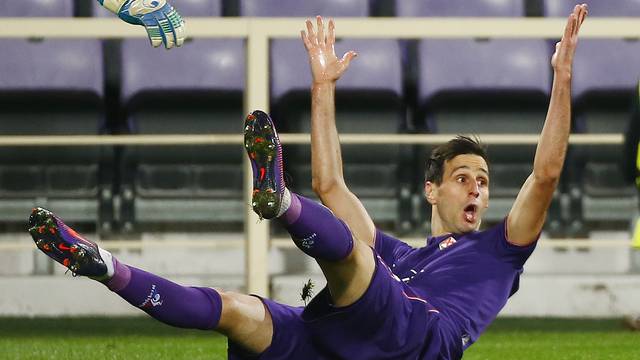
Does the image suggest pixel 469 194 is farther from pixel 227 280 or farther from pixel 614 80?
pixel 614 80

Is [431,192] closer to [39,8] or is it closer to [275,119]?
[275,119]

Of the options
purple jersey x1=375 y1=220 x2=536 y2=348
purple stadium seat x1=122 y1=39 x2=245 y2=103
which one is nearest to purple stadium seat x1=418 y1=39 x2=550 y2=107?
purple stadium seat x1=122 y1=39 x2=245 y2=103

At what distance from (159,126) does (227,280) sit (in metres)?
1.14

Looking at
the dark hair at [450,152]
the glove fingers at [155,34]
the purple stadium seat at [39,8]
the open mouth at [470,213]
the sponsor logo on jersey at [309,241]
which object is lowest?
the open mouth at [470,213]

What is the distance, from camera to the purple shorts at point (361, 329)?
253cm

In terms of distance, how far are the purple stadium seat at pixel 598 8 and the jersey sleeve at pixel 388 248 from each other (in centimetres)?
485

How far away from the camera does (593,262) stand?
733 cm

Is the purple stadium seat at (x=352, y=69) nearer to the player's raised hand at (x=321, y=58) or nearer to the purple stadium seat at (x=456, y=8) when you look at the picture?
the purple stadium seat at (x=456, y=8)

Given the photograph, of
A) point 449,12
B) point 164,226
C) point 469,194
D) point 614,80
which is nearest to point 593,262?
point 614,80

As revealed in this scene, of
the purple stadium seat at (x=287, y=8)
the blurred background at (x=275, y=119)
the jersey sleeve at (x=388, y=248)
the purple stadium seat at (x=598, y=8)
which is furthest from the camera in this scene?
the purple stadium seat at (x=598, y=8)

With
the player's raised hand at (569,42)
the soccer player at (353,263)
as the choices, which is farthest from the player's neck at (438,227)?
the player's raised hand at (569,42)

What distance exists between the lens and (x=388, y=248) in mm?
3219

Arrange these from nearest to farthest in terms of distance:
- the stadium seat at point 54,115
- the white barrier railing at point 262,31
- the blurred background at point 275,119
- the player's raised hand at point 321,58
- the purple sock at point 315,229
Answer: the purple sock at point 315,229 < the player's raised hand at point 321,58 < the white barrier railing at point 262,31 < the blurred background at point 275,119 < the stadium seat at point 54,115

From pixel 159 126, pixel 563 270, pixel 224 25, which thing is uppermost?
pixel 224 25
